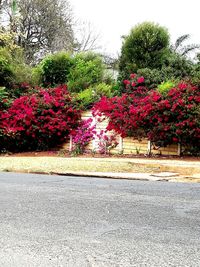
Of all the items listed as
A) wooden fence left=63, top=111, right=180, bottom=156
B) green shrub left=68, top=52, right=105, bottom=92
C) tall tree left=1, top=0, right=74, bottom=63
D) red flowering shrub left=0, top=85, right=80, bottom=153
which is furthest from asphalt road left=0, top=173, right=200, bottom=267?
tall tree left=1, top=0, right=74, bottom=63

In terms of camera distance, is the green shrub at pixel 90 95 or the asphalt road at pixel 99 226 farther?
the green shrub at pixel 90 95

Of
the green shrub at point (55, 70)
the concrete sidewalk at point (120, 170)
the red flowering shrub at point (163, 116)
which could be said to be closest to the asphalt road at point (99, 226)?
the concrete sidewalk at point (120, 170)

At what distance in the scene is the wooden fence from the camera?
16094 mm

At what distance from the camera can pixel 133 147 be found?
1684 cm

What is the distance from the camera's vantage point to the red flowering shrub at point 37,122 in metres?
18.1

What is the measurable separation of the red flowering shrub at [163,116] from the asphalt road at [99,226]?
6581 millimetres

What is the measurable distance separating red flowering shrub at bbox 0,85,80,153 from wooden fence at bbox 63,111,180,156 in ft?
2.55

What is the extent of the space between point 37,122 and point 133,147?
4092mm

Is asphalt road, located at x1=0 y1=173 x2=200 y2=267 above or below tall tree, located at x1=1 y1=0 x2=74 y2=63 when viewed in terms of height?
below

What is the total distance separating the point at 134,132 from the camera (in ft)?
53.6

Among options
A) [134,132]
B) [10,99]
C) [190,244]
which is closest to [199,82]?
[134,132]

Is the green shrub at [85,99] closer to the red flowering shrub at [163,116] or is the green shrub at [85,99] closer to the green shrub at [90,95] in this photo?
the green shrub at [90,95]

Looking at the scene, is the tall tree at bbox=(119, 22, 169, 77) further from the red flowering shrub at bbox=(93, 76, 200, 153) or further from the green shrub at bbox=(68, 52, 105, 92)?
the red flowering shrub at bbox=(93, 76, 200, 153)

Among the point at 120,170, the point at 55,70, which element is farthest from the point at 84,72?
the point at 120,170
